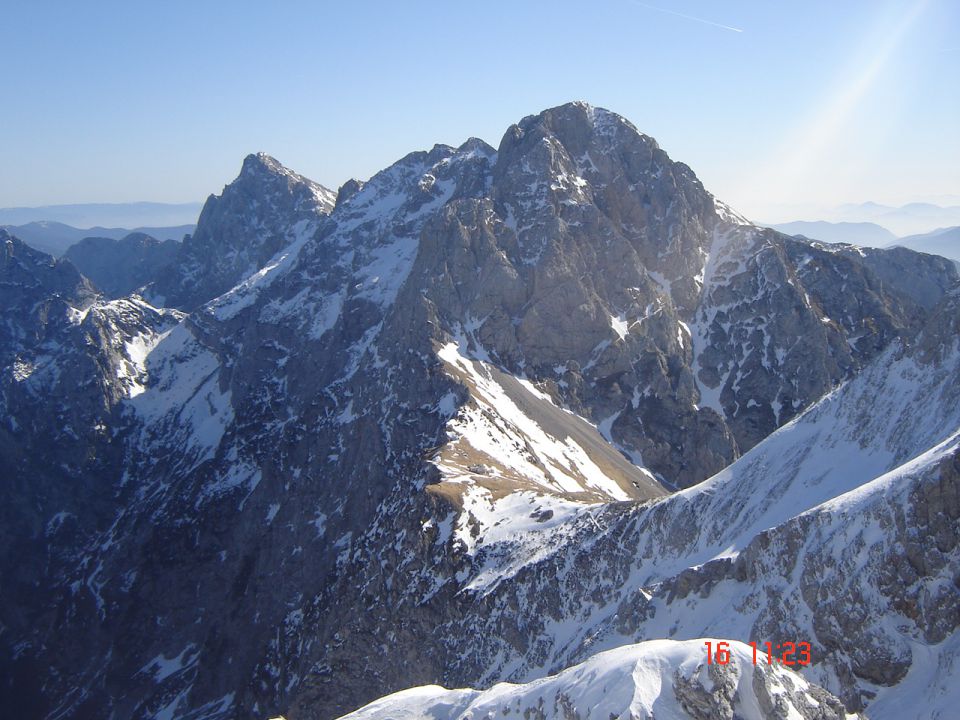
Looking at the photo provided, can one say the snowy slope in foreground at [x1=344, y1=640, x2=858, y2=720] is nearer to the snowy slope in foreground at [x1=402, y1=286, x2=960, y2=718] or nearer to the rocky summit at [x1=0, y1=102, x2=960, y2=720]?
the rocky summit at [x1=0, y1=102, x2=960, y2=720]

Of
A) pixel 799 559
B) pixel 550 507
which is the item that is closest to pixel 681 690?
pixel 799 559

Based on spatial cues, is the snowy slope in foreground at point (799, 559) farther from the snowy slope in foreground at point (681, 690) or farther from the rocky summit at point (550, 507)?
the snowy slope in foreground at point (681, 690)

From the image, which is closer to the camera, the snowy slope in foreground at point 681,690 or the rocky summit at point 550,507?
the snowy slope in foreground at point 681,690

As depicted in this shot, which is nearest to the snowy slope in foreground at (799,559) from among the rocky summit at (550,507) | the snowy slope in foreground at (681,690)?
the rocky summit at (550,507)

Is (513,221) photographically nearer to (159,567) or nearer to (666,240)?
(666,240)

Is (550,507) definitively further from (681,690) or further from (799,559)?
(681,690)

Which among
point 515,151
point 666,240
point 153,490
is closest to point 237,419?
point 153,490
